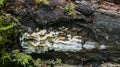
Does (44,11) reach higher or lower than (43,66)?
higher

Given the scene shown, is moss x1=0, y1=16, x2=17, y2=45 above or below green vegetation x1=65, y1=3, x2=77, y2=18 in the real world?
below

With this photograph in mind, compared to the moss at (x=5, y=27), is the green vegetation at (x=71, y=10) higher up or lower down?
higher up

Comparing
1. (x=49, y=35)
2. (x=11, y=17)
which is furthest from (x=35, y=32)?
(x=11, y=17)

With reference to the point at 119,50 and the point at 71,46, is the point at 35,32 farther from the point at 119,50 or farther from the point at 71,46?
the point at 119,50


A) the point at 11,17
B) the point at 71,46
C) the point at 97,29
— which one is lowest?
the point at 71,46

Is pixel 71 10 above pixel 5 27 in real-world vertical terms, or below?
above

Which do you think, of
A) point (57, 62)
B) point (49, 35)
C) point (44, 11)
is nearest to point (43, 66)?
point (57, 62)
